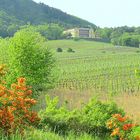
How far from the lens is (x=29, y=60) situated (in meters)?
38.2

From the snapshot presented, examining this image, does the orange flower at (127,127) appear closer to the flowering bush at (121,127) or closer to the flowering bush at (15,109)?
the flowering bush at (121,127)

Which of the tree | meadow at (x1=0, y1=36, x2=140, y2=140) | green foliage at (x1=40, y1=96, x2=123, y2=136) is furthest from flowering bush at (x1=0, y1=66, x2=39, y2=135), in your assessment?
the tree

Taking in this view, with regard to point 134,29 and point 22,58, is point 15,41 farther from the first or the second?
point 134,29

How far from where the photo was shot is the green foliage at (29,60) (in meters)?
37.8

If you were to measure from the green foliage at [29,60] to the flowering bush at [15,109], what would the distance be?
75.2 ft

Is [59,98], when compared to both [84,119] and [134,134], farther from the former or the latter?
[134,134]

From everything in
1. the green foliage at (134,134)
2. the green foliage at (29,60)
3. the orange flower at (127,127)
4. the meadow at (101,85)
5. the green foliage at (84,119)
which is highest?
the green foliage at (29,60)

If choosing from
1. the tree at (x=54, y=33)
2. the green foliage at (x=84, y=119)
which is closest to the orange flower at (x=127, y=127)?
the green foliage at (x=84, y=119)

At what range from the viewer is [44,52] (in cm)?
3938

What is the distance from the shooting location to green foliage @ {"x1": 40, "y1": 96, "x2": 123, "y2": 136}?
23750mm

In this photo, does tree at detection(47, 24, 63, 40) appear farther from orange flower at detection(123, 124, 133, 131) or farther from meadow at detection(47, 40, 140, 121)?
orange flower at detection(123, 124, 133, 131)

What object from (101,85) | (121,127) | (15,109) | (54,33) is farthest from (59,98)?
(54,33)

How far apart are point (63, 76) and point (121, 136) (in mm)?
46283

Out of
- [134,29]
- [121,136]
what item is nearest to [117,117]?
[121,136]
